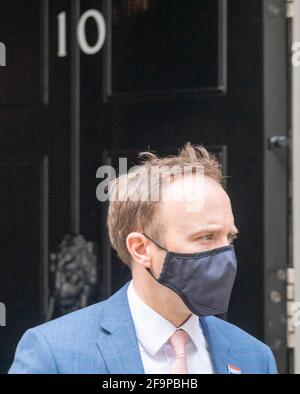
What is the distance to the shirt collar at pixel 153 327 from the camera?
2.19 m

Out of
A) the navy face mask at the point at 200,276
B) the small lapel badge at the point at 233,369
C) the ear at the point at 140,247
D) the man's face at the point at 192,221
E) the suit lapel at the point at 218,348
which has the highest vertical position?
the man's face at the point at 192,221

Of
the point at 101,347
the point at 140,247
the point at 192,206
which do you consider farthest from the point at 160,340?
the point at 192,206

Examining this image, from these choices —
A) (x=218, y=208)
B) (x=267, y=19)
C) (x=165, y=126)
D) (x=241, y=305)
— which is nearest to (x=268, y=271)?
(x=241, y=305)

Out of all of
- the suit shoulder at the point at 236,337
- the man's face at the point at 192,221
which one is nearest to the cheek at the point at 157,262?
the man's face at the point at 192,221

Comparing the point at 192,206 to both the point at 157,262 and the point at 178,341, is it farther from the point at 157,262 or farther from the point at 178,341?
the point at 178,341

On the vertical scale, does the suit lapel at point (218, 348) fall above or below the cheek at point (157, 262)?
below

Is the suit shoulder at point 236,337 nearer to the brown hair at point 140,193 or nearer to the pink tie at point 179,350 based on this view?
the pink tie at point 179,350

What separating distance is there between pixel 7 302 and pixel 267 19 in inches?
48.8

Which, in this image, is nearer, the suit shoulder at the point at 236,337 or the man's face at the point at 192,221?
the man's face at the point at 192,221

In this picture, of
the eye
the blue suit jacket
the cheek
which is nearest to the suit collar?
the blue suit jacket

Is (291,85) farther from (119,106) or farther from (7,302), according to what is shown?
(7,302)

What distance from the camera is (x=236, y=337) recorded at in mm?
2330

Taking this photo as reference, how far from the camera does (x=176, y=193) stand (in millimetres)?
2215

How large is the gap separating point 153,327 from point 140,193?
36 cm
